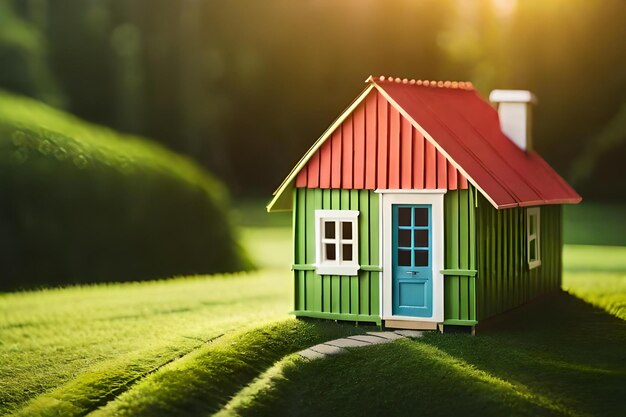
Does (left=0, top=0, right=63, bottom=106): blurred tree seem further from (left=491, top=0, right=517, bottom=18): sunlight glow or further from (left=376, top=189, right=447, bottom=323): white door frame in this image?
(left=376, top=189, right=447, bottom=323): white door frame

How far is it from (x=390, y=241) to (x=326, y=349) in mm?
1565

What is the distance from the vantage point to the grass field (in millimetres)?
Result: 10695

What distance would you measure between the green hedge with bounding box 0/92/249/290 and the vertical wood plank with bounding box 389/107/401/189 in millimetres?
8040

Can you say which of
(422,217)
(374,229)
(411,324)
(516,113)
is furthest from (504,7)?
(411,324)

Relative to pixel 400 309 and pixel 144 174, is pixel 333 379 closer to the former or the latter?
pixel 400 309

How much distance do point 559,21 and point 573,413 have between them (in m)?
9.93

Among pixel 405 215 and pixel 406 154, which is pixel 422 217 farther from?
pixel 406 154

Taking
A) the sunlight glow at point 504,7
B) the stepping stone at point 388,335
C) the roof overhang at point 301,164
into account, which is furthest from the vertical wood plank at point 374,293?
the sunlight glow at point 504,7

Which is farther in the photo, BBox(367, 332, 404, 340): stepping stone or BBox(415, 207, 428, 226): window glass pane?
BBox(415, 207, 428, 226): window glass pane

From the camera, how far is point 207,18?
2216cm

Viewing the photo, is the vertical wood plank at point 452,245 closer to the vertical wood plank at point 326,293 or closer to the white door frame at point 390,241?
the white door frame at point 390,241

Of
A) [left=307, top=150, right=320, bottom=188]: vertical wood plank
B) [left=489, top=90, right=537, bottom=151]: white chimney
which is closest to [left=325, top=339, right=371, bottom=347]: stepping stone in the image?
[left=307, top=150, right=320, bottom=188]: vertical wood plank

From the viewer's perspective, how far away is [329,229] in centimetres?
1297

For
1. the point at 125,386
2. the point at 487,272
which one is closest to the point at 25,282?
the point at 125,386
